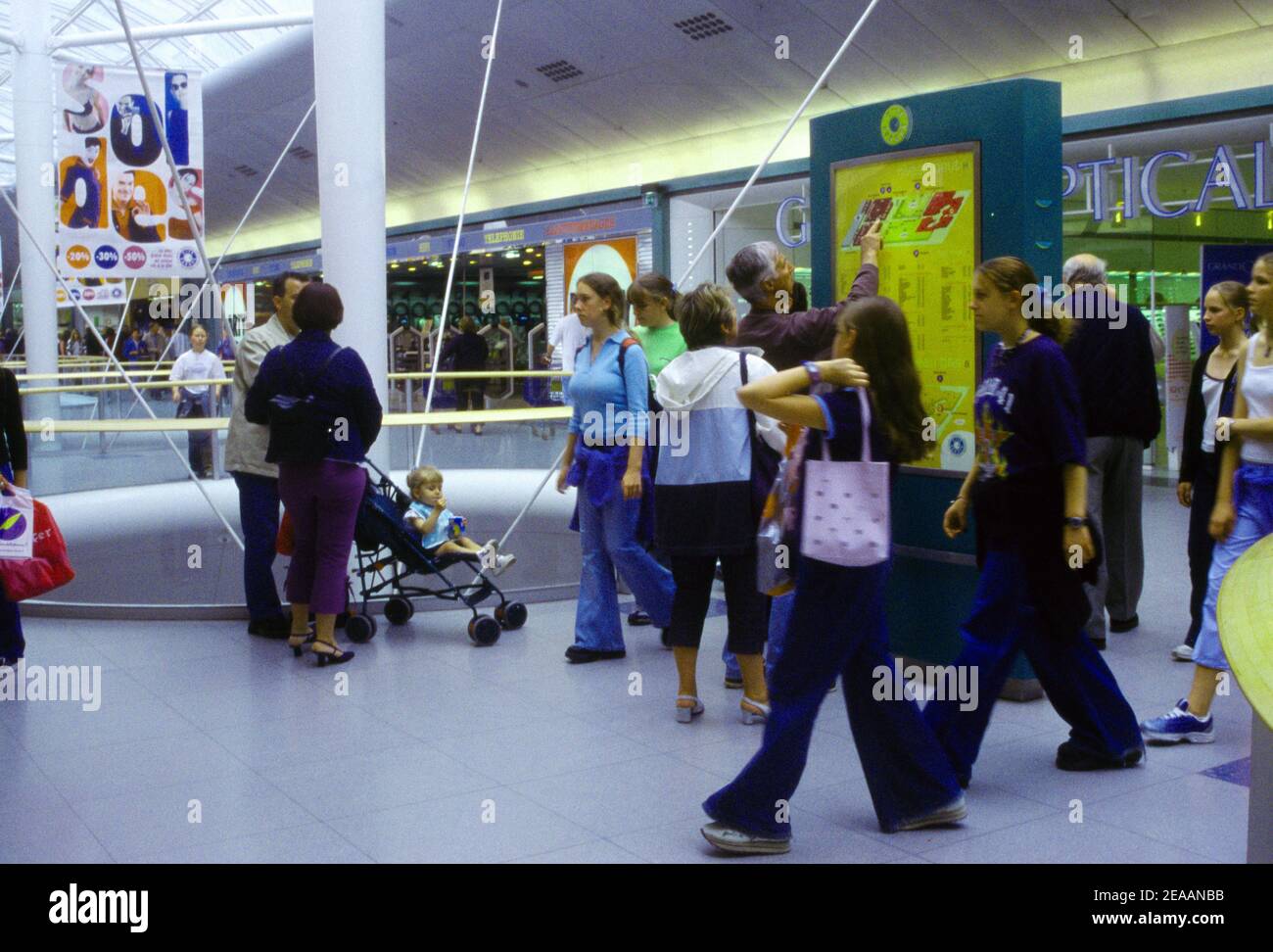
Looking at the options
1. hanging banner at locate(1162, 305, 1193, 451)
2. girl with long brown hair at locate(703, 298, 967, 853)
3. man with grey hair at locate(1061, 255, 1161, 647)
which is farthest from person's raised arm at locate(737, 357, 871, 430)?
hanging banner at locate(1162, 305, 1193, 451)

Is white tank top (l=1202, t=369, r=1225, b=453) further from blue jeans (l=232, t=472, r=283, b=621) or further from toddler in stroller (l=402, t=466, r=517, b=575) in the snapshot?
blue jeans (l=232, t=472, r=283, b=621)

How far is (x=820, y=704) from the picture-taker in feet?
12.1

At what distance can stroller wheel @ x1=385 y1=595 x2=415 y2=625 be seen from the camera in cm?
710

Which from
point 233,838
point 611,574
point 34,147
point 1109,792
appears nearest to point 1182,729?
point 1109,792

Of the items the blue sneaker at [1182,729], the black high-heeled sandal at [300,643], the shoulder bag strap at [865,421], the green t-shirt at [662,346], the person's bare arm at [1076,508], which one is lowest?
the blue sneaker at [1182,729]

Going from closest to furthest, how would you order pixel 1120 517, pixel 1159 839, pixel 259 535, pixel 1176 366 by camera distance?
pixel 1159 839 < pixel 1120 517 < pixel 259 535 < pixel 1176 366

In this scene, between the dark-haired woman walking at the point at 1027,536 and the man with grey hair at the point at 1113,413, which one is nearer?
the dark-haired woman walking at the point at 1027,536

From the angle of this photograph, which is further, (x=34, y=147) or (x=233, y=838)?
(x=34, y=147)

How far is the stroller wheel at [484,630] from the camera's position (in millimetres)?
6520

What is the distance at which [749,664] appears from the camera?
5125 millimetres

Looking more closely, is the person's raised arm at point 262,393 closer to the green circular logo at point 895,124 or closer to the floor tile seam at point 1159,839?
the green circular logo at point 895,124

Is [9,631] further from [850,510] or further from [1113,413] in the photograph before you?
[1113,413]

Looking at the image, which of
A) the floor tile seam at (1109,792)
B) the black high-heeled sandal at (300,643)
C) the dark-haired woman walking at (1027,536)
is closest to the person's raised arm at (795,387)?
the dark-haired woman walking at (1027,536)

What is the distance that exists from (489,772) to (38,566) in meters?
2.50
